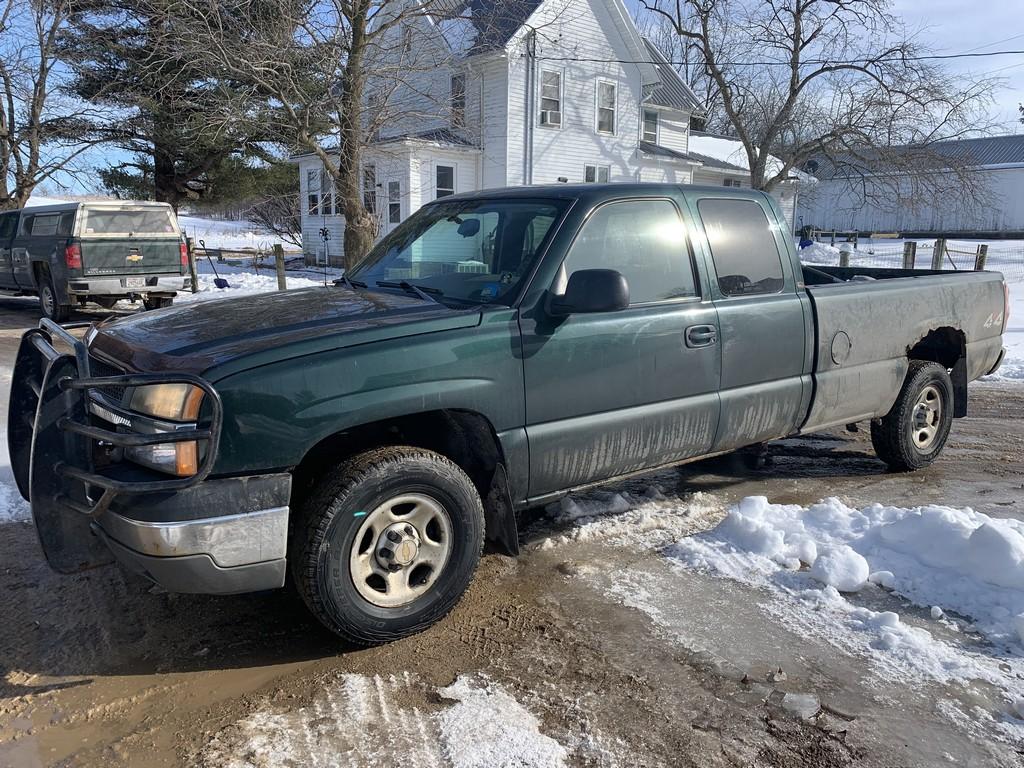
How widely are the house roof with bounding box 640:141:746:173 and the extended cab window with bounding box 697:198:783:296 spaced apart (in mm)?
24049

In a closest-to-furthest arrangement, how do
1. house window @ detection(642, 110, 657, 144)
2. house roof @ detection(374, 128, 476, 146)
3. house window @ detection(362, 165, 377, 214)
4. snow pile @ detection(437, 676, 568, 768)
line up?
snow pile @ detection(437, 676, 568, 768)
house window @ detection(362, 165, 377, 214)
house roof @ detection(374, 128, 476, 146)
house window @ detection(642, 110, 657, 144)

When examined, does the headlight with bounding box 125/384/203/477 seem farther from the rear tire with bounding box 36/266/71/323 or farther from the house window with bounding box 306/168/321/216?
the house window with bounding box 306/168/321/216

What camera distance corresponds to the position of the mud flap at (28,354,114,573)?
293cm

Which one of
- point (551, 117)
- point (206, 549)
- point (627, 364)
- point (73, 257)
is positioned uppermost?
point (551, 117)

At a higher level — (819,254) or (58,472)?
(819,254)

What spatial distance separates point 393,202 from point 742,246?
20.3 meters

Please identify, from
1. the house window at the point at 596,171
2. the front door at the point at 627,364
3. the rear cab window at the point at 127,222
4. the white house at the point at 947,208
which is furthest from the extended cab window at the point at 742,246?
the white house at the point at 947,208

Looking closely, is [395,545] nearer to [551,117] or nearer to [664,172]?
[551,117]

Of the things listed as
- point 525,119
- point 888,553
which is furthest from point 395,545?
point 525,119


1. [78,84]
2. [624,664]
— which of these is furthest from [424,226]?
[78,84]

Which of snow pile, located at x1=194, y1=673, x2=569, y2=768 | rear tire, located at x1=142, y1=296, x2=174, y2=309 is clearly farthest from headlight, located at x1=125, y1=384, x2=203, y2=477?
rear tire, located at x1=142, y1=296, x2=174, y2=309

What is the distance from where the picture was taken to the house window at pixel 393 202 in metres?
23.6

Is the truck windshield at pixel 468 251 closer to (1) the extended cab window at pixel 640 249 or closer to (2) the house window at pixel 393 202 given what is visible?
(1) the extended cab window at pixel 640 249

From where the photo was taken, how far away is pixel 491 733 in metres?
2.71
